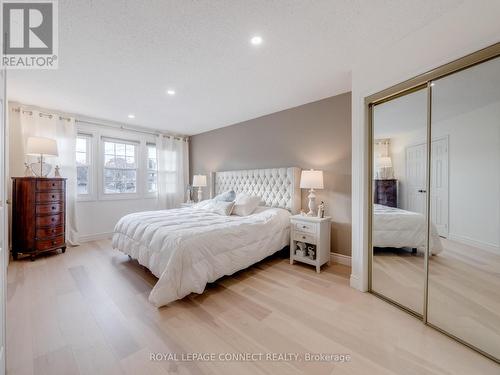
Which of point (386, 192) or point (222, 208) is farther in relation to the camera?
point (222, 208)

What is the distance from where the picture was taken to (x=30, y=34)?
185cm

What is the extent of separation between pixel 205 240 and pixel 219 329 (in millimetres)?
843

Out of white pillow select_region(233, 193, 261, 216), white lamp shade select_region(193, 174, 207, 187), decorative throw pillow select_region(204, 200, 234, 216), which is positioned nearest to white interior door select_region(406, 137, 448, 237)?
white pillow select_region(233, 193, 261, 216)

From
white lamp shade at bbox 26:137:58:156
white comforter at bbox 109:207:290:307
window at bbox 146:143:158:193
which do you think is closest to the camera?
white comforter at bbox 109:207:290:307

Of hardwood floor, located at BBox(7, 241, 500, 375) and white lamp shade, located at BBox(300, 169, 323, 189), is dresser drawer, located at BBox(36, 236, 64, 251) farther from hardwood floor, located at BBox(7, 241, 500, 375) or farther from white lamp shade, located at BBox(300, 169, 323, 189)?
white lamp shade, located at BBox(300, 169, 323, 189)

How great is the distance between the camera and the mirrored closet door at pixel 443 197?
5.15ft

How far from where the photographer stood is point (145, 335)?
1.70 m

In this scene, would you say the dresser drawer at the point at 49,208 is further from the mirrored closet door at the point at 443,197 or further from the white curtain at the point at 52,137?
the mirrored closet door at the point at 443,197

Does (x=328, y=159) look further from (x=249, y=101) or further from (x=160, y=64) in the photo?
(x=160, y=64)

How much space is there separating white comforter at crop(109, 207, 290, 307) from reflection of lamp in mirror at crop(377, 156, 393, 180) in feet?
4.92

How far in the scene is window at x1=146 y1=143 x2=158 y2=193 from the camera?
16.9ft

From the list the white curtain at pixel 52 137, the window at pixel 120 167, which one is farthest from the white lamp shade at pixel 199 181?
the white curtain at pixel 52 137

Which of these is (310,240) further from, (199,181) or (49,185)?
(49,185)

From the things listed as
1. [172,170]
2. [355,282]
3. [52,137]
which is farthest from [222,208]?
[52,137]
